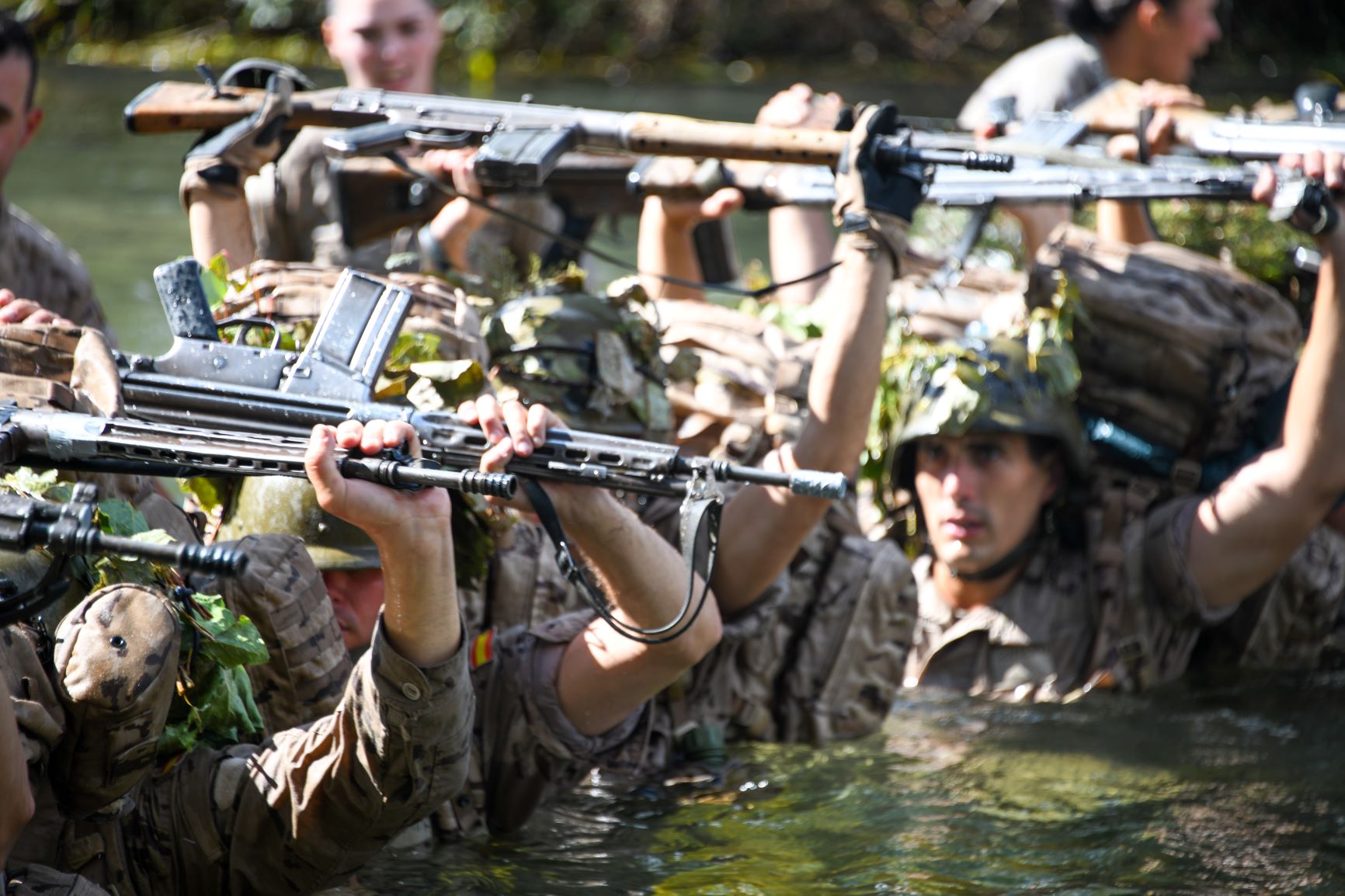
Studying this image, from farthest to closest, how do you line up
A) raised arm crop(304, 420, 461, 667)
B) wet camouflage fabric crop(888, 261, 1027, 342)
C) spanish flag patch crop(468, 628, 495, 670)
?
wet camouflage fabric crop(888, 261, 1027, 342)
spanish flag patch crop(468, 628, 495, 670)
raised arm crop(304, 420, 461, 667)

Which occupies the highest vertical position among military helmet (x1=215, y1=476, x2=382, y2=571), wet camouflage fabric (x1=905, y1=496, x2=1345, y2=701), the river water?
military helmet (x1=215, y1=476, x2=382, y2=571)

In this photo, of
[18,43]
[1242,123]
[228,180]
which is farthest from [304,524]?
[1242,123]

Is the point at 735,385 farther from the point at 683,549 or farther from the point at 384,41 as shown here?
the point at 384,41

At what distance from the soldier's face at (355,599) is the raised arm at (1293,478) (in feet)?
10.1

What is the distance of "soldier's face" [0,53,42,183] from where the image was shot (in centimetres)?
591

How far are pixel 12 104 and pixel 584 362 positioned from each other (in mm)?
2542

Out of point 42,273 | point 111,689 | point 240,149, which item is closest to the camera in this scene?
point 111,689

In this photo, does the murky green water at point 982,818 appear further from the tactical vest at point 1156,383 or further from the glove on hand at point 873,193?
the glove on hand at point 873,193

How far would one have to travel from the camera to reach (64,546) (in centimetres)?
263

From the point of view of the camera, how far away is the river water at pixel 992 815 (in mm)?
4539

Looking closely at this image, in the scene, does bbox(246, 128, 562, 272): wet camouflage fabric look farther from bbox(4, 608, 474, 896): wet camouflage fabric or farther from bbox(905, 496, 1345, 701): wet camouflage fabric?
bbox(4, 608, 474, 896): wet camouflage fabric

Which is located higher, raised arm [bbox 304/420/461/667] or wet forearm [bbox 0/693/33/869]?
raised arm [bbox 304/420/461/667]

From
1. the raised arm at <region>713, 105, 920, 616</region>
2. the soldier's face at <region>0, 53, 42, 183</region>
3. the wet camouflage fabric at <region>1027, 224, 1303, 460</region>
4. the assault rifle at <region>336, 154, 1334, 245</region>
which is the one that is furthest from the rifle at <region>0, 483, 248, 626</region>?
the wet camouflage fabric at <region>1027, 224, 1303, 460</region>

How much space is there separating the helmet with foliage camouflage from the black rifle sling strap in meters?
1.06
